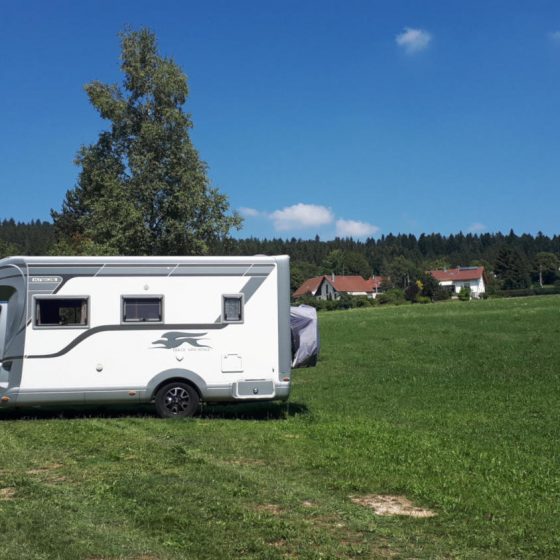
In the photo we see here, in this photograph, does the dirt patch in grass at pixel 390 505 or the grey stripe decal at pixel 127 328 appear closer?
the dirt patch in grass at pixel 390 505

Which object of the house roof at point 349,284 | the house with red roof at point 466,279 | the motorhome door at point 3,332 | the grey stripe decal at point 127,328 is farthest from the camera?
the house roof at point 349,284

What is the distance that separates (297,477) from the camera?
784cm

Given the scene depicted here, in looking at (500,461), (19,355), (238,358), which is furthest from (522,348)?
(19,355)

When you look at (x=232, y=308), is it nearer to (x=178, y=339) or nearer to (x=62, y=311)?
(x=178, y=339)

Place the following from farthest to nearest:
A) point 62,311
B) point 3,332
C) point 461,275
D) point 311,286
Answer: point 461,275, point 311,286, point 62,311, point 3,332

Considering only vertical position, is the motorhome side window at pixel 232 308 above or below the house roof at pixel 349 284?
below

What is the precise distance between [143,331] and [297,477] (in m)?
5.44

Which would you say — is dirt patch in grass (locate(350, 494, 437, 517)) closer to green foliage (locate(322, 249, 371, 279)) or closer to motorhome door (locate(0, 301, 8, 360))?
motorhome door (locate(0, 301, 8, 360))

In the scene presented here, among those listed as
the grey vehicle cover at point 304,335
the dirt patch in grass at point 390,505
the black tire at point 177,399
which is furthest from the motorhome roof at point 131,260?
the dirt patch in grass at point 390,505

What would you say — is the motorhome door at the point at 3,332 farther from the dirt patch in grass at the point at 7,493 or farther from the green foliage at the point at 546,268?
the green foliage at the point at 546,268

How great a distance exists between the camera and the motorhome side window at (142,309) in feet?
40.8

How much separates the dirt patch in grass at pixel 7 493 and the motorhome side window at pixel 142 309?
529 centimetres

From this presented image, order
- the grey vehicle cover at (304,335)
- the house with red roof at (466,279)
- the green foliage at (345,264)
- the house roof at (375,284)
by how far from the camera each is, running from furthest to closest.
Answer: the green foliage at (345,264)
the house roof at (375,284)
the house with red roof at (466,279)
the grey vehicle cover at (304,335)

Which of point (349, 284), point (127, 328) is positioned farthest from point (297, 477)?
point (349, 284)
